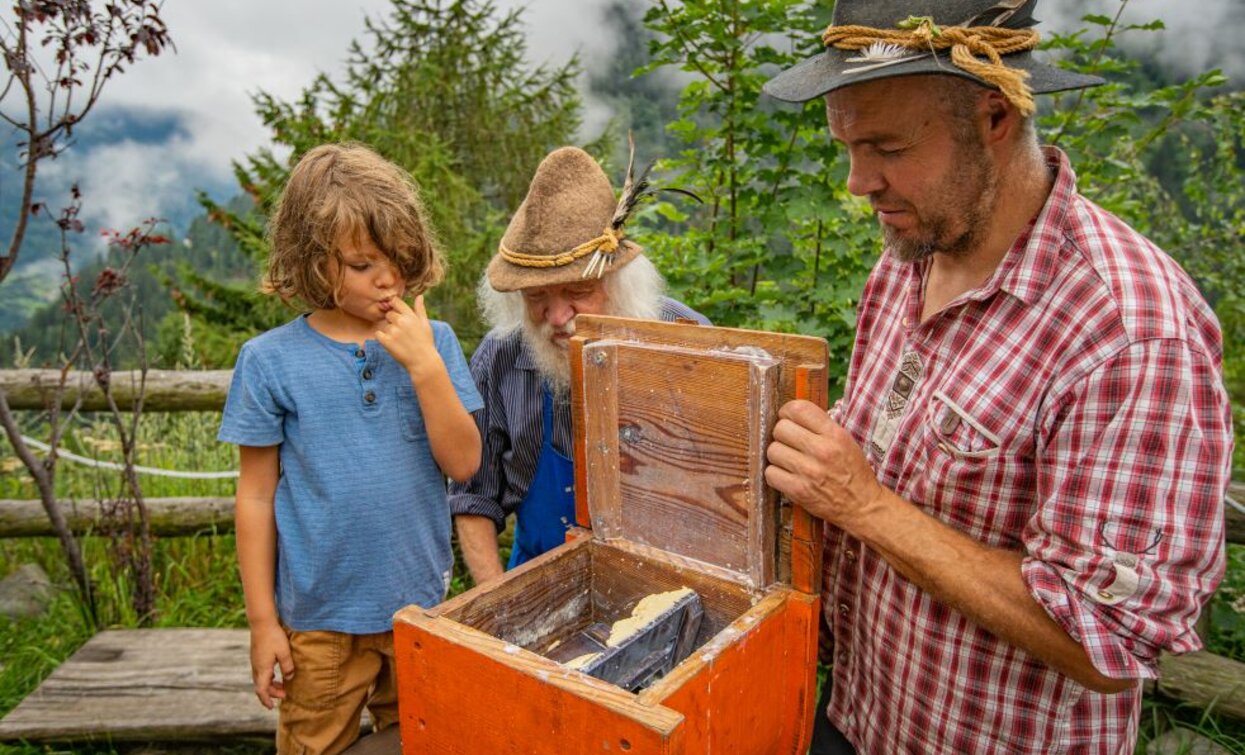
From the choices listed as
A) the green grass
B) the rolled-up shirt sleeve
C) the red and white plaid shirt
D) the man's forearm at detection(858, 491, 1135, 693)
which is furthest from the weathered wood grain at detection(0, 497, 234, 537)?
the rolled-up shirt sleeve

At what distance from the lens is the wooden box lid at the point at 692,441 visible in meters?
1.36

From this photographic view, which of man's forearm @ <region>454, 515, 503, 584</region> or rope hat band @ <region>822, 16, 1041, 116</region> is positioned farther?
man's forearm @ <region>454, 515, 503, 584</region>

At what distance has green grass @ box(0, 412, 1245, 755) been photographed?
3.06 metres

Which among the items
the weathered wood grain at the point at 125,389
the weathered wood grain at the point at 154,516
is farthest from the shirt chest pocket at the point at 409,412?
the weathered wood grain at the point at 154,516

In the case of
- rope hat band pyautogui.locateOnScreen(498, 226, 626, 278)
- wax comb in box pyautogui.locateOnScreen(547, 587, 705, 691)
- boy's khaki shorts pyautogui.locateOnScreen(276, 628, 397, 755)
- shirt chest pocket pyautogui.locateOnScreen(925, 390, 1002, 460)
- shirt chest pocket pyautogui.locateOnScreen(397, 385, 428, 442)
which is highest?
rope hat band pyautogui.locateOnScreen(498, 226, 626, 278)

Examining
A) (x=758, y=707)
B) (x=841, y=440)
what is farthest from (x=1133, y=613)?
(x=758, y=707)

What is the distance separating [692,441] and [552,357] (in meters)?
0.87

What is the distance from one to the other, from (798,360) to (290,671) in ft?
5.12

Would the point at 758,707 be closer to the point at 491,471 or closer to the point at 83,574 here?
the point at 491,471

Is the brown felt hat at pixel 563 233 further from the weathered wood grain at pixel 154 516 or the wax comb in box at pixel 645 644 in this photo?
the weathered wood grain at pixel 154 516

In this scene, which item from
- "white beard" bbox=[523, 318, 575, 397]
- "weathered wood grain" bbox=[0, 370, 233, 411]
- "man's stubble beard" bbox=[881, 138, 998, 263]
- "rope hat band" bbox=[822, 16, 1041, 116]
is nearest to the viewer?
"rope hat band" bbox=[822, 16, 1041, 116]

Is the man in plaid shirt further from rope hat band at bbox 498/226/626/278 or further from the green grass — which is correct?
the green grass

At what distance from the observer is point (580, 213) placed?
7.34 feet

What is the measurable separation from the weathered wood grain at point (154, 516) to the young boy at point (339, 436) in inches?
91.9
